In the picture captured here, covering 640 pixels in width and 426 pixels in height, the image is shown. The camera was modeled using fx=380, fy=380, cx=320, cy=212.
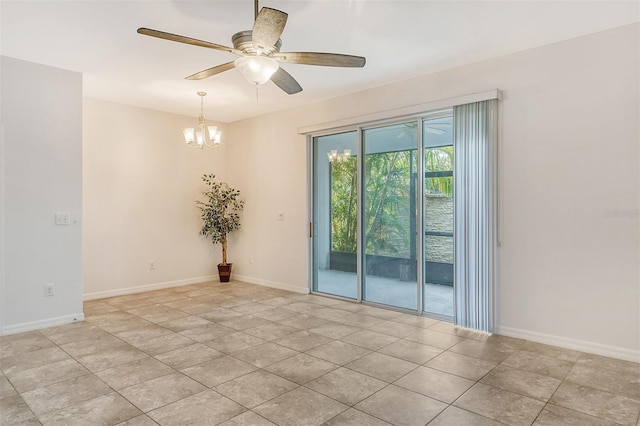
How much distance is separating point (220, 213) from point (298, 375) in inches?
159

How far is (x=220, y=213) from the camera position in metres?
6.44

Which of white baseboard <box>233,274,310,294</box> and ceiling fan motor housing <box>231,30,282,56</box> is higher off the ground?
ceiling fan motor housing <box>231,30,282,56</box>

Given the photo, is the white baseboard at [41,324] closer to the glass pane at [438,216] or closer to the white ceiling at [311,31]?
the white ceiling at [311,31]

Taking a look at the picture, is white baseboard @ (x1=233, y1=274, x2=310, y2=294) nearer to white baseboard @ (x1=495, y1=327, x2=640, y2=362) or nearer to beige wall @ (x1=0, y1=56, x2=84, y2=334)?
beige wall @ (x1=0, y1=56, x2=84, y2=334)

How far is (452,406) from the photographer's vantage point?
8.03 feet

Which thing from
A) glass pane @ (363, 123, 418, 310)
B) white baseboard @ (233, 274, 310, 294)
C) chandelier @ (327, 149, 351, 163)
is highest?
chandelier @ (327, 149, 351, 163)

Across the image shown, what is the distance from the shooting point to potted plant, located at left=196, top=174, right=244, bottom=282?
639 cm

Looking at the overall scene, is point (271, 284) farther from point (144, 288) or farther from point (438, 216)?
point (438, 216)

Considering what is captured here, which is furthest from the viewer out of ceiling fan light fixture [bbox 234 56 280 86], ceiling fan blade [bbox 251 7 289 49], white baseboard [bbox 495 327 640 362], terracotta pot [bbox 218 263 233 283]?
terracotta pot [bbox 218 263 233 283]

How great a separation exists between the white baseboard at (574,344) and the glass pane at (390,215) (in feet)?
3.74

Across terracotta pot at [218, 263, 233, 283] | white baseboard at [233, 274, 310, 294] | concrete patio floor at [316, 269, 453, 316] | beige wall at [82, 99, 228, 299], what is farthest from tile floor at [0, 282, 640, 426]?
terracotta pot at [218, 263, 233, 283]

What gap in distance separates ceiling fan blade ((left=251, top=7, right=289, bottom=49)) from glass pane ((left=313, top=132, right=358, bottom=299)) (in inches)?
116

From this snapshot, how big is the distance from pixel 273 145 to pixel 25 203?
333 centimetres

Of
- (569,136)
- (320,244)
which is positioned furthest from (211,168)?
(569,136)
